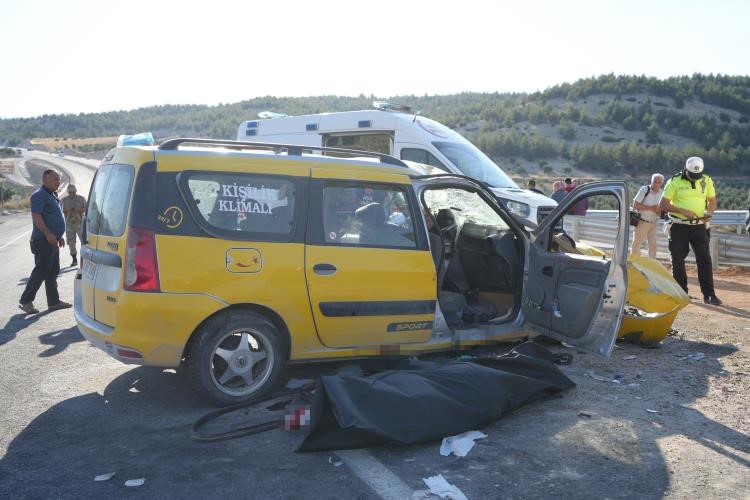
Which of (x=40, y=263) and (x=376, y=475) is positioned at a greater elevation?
(x=40, y=263)

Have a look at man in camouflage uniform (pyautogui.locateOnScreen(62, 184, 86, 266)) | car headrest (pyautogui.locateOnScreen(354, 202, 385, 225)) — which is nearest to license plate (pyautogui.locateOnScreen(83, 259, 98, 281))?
car headrest (pyautogui.locateOnScreen(354, 202, 385, 225))

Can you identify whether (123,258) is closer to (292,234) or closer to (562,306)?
(292,234)

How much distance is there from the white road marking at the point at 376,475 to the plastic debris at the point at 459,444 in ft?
1.44

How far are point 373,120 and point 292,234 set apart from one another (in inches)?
285

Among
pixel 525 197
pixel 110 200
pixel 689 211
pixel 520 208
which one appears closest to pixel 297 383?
pixel 110 200

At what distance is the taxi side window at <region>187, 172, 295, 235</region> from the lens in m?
5.08

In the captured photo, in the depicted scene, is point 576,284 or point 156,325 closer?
point 156,325

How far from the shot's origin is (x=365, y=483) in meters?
3.88

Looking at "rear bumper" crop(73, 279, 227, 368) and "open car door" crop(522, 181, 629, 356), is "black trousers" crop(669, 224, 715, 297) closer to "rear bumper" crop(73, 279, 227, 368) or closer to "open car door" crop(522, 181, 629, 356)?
"open car door" crop(522, 181, 629, 356)

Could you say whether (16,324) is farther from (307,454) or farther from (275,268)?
(307,454)

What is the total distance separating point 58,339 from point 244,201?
3385mm

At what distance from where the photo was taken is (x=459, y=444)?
4.35 metres

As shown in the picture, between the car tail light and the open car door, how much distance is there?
3.45m

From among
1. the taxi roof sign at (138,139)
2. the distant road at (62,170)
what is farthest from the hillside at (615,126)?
the taxi roof sign at (138,139)
